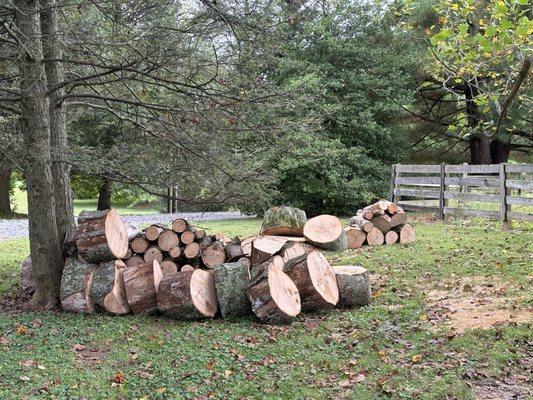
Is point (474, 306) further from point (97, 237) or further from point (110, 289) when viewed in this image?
point (97, 237)

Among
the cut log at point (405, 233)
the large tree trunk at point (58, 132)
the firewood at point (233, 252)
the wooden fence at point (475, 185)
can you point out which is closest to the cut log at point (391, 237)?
the cut log at point (405, 233)

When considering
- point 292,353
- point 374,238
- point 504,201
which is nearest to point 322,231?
point 374,238

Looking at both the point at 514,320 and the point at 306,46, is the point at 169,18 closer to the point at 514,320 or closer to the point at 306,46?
the point at 514,320

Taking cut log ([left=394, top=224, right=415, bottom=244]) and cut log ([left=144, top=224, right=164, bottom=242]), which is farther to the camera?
cut log ([left=394, top=224, right=415, bottom=244])

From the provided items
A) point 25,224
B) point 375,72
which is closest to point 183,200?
point 375,72

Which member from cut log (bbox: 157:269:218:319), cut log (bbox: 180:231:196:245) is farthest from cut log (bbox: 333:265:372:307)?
cut log (bbox: 180:231:196:245)

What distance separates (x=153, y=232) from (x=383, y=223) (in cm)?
495

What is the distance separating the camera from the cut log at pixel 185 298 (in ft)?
19.4

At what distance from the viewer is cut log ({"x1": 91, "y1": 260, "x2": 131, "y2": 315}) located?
6117 millimetres

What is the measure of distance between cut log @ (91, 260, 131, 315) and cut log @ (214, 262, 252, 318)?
3.50 ft

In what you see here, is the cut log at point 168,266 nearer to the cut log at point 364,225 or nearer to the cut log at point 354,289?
the cut log at point 354,289

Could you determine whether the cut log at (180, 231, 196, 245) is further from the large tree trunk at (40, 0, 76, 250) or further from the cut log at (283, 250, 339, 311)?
the cut log at (283, 250, 339, 311)

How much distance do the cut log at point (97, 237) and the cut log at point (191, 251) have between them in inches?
42.5

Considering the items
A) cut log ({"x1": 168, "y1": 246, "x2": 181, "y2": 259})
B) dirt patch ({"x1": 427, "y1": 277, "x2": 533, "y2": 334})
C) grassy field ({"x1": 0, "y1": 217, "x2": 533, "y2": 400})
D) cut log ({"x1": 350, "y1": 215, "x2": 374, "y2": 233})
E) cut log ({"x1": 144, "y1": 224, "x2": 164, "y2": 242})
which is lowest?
grassy field ({"x1": 0, "y1": 217, "x2": 533, "y2": 400})
